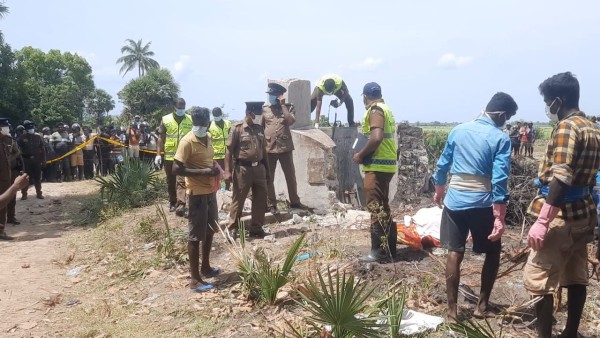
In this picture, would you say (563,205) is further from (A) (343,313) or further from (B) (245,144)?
(B) (245,144)

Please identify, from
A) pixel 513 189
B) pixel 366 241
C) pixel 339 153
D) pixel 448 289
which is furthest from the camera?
pixel 339 153

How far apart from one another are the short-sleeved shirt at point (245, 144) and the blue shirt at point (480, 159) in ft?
10.1

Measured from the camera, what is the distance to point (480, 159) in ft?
12.9

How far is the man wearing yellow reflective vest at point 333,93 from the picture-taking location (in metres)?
9.10

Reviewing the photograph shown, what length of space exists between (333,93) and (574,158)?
20.3 ft

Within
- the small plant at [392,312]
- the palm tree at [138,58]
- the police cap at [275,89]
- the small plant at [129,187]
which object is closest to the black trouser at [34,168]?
the small plant at [129,187]

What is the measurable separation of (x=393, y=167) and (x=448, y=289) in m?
1.66

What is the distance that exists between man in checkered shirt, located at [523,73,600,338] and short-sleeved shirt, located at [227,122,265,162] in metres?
3.79

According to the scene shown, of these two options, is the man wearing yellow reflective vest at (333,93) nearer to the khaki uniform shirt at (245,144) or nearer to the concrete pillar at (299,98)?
the concrete pillar at (299,98)

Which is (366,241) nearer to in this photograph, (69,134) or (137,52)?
(69,134)

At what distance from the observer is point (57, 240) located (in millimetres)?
8250

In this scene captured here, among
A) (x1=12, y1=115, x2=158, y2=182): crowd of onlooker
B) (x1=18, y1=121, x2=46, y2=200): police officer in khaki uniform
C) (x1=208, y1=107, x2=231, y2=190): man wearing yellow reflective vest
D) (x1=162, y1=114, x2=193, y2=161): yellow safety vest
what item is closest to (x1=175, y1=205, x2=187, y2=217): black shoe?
(x1=162, y1=114, x2=193, y2=161): yellow safety vest

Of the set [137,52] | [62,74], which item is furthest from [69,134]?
[137,52]

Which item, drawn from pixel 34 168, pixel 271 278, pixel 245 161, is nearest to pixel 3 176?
pixel 34 168
